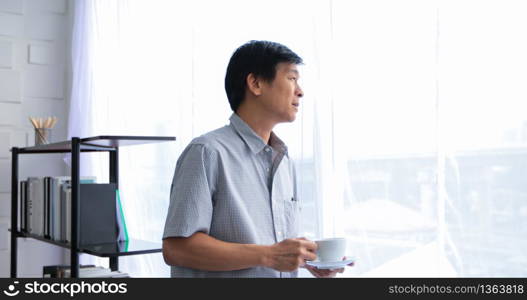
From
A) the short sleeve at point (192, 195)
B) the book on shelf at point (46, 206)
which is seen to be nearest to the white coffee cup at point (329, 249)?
the short sleeve at point (192, 195)

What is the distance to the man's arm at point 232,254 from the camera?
1299 mm

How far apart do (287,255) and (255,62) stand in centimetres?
52

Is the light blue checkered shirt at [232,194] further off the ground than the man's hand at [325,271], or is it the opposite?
the light blue checkered shirt at [232,194]

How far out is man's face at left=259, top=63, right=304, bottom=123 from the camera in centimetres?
152

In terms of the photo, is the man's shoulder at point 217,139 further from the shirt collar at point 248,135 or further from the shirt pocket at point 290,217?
the shirt pocket at point 290,217

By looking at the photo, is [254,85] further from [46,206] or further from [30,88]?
[30,88]

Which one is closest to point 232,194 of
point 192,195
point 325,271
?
point 192,195

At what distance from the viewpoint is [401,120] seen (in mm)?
1778

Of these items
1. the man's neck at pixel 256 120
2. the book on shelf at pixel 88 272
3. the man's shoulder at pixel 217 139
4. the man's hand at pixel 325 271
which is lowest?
the book on shelf at pixel 88 272

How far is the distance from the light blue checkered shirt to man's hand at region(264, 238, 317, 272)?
0.11 meters

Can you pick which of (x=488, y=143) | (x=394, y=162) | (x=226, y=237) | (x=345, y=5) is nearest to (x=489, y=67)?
(x=488, y=143)

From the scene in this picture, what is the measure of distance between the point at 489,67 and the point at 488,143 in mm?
198

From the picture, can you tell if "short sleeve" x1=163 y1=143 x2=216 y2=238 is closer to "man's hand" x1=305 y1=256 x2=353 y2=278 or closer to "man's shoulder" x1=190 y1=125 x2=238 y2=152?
"man's shoulder" x1=190 y1=125 x2=238 y2=152

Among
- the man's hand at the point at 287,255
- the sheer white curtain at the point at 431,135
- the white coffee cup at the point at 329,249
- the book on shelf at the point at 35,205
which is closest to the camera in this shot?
the man's hand at the point at 287,255
